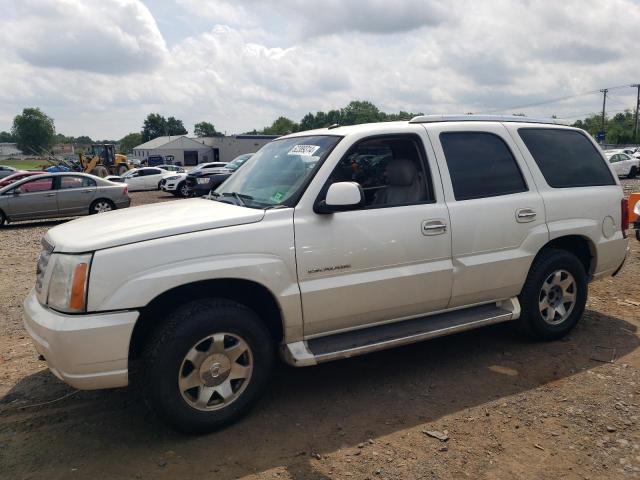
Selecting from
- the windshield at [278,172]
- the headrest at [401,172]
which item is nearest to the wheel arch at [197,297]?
the windshield at [278,172]

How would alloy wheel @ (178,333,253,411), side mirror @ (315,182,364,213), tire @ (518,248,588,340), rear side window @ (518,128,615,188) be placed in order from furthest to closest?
rear side window @ (518,128,615,188), tire @ (518,248,588,340), side mirror @ (315,182,364,213), alloy wheel @ (178,333,253,411)

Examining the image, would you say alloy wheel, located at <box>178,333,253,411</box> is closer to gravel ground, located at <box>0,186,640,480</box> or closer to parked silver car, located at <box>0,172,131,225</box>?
gravel ground, located at <box>0,186,640,480</box>


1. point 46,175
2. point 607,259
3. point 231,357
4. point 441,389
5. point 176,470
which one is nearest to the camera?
point 176,470

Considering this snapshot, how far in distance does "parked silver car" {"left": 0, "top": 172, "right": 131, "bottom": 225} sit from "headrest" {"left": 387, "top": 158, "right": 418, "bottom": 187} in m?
12.9

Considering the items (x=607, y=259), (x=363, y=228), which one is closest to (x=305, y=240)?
(x=363, y=228)

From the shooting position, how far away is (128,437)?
11.2 ft

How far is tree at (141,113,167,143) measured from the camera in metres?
130

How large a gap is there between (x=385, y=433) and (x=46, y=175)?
1414 cm

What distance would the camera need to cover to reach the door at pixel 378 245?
3.57m

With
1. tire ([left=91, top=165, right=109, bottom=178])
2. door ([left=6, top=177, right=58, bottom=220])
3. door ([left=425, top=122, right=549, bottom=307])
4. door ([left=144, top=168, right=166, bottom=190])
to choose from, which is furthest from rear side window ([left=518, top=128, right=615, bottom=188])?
tire ([left=91, top=165, right=109, bottom=178])

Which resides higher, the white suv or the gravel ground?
the white suv

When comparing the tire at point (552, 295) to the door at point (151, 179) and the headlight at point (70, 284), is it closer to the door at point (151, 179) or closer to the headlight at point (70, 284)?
the headlight at point (70, 284)

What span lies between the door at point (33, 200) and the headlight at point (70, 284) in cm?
1285

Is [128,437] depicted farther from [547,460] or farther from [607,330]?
[607,330]
